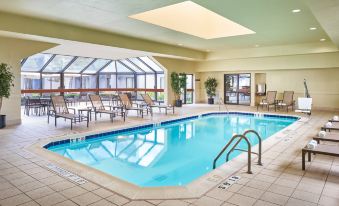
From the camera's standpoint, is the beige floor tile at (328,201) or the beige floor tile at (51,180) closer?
the beige floor tile at (328,201)

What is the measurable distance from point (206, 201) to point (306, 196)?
4.07ft

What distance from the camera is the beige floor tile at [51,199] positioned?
2887mm

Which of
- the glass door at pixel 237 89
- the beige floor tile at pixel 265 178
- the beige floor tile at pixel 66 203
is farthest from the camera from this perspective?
the glass door at pixel 237 89

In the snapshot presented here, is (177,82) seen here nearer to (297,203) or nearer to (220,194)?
(220,194)

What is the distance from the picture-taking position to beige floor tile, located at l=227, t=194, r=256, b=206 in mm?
2885

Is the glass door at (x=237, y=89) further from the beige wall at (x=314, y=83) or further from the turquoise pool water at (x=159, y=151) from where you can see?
the turquoise pool water at (x=159, y=151)

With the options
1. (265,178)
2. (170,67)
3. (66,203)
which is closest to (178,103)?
(170,67)

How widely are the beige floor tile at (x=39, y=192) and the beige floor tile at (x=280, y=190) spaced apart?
2.80m

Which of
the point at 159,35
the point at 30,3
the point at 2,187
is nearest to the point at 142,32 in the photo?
the point at 159,35

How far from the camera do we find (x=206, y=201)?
294cm

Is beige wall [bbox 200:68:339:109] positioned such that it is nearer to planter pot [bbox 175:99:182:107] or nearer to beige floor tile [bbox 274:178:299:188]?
planter pot [bbox 175:99:182:107]

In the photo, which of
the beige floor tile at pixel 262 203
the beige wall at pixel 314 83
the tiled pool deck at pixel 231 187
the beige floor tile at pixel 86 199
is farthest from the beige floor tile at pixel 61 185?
the beige wall at pixel 314 83

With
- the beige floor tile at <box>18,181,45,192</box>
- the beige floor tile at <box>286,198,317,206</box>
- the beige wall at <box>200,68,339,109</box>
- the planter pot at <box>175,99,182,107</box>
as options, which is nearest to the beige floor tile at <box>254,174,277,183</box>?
the beige floor tile at <box>286,198,317,206</box>

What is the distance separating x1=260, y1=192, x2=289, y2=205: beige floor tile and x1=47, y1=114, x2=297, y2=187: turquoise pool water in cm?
159
